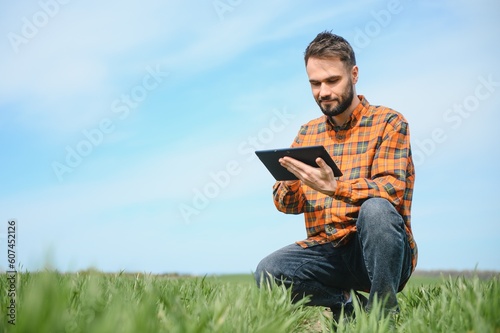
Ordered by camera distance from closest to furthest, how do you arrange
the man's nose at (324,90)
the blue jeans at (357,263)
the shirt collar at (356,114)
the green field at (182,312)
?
the green field at (182,312)
the blue jeans at (357,263)
the man's nose at (324,90)
the shirt collar at (356,114)

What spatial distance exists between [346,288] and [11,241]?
7.99 ft

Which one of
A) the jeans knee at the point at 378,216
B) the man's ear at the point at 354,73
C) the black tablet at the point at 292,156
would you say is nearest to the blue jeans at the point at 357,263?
the jeans knee at the point at 378,216

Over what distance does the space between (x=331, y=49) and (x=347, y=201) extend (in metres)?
1.20

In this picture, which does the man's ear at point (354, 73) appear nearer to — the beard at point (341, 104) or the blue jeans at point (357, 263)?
the beard at point (341, 104)

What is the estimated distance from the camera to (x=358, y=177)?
3.93m

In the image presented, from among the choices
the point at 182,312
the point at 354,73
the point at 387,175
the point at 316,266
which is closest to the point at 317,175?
the point at 387,175

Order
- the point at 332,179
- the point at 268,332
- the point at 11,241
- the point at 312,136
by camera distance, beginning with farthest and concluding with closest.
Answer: the point at 312,136 → the point at 332,179 → the point at 11,241 → the point at 268,332

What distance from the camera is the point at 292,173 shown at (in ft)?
12.2

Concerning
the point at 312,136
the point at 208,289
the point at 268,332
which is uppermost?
the point at 312,136

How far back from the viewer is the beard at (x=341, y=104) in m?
3.97

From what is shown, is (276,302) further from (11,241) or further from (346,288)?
(11,241)

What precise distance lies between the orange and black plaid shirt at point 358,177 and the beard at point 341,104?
120 millimetres

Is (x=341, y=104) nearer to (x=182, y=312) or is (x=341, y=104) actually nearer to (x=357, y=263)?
(x=357, y=263)

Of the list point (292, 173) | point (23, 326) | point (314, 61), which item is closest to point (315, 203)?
point (292, 173)
